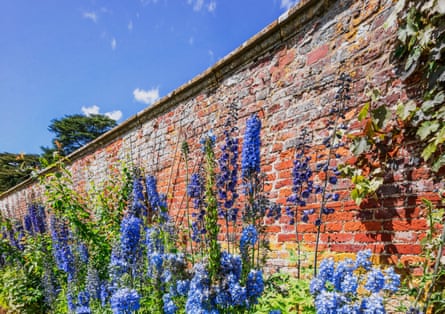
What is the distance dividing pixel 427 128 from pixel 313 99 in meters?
0.97

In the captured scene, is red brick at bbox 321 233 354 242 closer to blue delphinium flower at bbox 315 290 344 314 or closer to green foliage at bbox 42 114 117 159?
blue delphinium flower at bbox 315 290 344 314

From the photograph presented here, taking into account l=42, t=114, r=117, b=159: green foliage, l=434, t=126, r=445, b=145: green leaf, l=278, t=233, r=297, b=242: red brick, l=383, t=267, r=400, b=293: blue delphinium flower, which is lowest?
l=383, t=267, r=400, b=293: blue delphinium flower

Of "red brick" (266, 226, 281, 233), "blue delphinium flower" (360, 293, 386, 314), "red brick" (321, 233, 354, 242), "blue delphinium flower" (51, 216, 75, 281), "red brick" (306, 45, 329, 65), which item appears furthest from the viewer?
"blue delphinium flower" (51, 216, 75, 281)

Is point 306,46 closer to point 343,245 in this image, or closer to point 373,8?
point 373,8

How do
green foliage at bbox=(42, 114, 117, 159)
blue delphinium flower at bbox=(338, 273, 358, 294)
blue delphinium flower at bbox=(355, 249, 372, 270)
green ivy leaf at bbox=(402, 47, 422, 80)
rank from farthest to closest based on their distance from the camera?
green foliage at bbox=(42, 114, 117, 159) < green ivy leaf at bbox=(402, 47, 422, 80) < blue delphinium flower at bbox=(355, 249, 372, 270) < blue delphinium flower at bbox=(338, 273, 358, 294)

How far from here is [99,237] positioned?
4.01 m

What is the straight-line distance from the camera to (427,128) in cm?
172

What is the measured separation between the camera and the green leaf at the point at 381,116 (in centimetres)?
195

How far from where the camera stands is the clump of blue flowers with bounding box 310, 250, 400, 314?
1.27m

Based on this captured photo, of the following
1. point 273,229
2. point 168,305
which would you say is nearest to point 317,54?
point 273,229

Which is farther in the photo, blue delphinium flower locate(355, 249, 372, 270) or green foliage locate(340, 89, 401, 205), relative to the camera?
green foliage locate(340, 89, 401, 205)

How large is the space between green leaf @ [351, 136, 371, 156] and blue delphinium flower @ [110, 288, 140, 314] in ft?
6.13

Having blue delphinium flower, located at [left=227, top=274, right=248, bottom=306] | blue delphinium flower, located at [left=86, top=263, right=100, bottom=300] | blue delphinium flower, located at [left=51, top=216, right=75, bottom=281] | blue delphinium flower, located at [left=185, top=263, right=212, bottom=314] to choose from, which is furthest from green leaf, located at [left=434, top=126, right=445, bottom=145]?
blue delphinium flower, located at [left=51, top=216, right=75, bottom=281]

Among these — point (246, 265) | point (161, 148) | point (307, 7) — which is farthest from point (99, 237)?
point (307, 7)
